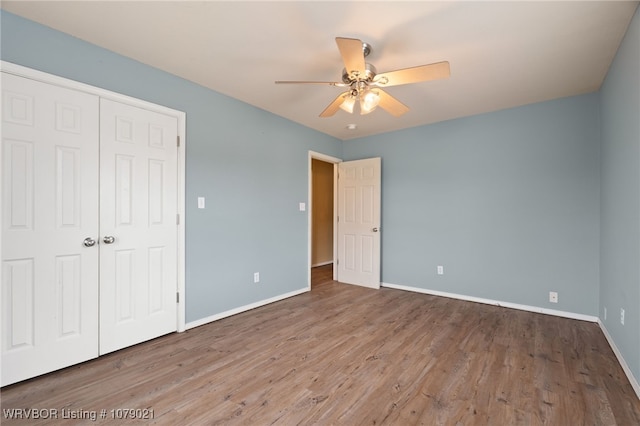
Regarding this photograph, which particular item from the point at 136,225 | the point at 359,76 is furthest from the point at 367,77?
the point at 136,225

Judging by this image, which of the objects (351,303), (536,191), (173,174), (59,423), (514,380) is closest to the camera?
(59,423)

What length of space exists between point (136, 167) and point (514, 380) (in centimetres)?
336

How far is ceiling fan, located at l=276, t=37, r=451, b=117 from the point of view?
180 centimetres

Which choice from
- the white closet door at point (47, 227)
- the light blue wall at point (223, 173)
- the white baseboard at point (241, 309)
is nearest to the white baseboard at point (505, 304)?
the white baseboard at point (241, 309)

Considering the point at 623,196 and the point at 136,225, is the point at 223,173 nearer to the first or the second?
the point at 136,225

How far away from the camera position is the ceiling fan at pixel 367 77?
1.80 metres

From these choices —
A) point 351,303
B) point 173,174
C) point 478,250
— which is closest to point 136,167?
point 173,174

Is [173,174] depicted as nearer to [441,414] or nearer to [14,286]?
[14,286]

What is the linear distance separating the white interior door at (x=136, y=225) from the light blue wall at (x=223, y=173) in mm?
178

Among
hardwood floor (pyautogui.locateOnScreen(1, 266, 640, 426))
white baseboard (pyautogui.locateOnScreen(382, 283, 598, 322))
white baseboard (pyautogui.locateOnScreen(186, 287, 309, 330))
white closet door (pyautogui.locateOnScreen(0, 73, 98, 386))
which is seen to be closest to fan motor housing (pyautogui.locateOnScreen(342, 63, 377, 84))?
white closet door (pyautogui.locateOnScreen(0, 73, 98, 386))

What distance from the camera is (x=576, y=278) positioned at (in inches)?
123

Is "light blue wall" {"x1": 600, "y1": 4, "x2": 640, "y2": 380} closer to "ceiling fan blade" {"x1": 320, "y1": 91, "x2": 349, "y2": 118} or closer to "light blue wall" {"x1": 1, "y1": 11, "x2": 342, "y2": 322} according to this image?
"ceiling fan blade" {"x1": 320, "y1": 91, "x2": 349, "y2": 118}

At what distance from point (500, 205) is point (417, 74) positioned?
240 centimetres

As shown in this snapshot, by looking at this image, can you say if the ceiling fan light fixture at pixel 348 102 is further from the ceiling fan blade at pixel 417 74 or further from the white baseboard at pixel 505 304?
the white baseboard at pixel 505 304
